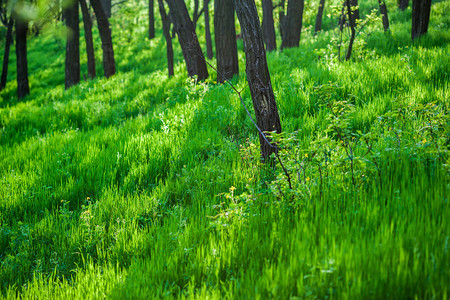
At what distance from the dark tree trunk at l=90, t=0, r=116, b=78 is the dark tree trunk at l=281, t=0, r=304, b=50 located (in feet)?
23.6

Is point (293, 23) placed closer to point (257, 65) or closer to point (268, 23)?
point (268, 23)

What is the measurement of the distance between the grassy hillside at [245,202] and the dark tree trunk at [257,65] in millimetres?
342

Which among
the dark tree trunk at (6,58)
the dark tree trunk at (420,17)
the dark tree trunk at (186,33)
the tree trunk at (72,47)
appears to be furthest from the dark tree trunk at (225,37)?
the dark tree trunk at (6,58)

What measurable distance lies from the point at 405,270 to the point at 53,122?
744 cm

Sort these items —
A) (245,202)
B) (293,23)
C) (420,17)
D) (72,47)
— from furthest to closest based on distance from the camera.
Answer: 1. (72,47)
2. (293,23)
3. (420,17)
4. (245,202)

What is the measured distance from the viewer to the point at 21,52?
40.3ft

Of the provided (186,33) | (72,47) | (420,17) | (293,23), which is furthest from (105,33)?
(420,17)

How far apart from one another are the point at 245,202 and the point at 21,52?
13.5 meters

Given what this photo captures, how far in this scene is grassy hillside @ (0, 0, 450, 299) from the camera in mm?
1825

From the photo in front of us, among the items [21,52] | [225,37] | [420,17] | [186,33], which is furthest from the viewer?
[21,52]

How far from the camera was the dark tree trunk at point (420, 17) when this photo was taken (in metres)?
7.70

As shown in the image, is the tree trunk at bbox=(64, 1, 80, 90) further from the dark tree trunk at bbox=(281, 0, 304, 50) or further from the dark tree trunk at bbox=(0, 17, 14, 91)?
the dark tree trunk at bbox=(281, 0, 304, 50)

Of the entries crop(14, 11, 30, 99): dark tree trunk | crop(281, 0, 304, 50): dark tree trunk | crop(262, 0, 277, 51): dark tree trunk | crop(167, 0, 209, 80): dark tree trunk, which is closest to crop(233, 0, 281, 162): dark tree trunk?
crop(167, 0, 209, 80): dark tree trunk

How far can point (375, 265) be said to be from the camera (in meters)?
1.71
